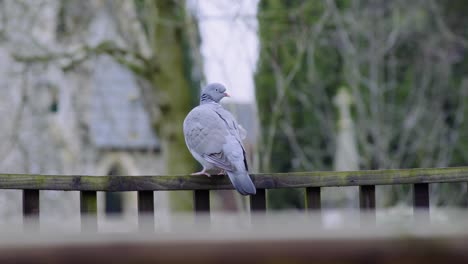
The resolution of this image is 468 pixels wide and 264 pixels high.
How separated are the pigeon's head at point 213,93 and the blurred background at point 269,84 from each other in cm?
399

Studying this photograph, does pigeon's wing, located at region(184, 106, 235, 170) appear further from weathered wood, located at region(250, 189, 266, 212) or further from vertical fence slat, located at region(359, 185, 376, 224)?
vertical fence slat, located at region(359, 185, 376, 224)

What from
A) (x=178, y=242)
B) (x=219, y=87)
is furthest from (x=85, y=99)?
(x=178, y=242)

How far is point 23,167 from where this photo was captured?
9.56 metres

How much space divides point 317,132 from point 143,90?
713 cm

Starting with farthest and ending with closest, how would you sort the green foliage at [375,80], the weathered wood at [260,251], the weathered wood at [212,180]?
the green foliage at [375,80] → the weathered wood at [212,180] → the weathered wood at [260,251]

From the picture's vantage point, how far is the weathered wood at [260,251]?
2.77 feet

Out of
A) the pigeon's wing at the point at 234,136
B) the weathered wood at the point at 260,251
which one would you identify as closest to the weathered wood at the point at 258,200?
the pigeon's wing at the point at 234,136

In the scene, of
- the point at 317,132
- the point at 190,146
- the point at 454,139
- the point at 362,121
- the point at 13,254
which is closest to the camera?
the point at 13,254

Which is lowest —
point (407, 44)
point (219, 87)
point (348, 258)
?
point (348, 258)

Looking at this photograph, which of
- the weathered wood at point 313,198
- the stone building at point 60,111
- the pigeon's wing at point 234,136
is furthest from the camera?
the stone building at point 60,111

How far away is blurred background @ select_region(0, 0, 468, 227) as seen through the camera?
9.09m

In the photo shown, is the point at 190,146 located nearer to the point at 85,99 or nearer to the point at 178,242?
the point at 178,242

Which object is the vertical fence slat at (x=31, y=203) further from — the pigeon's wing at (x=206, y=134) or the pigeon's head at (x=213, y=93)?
the pigeon's head at (x=213, y=93)

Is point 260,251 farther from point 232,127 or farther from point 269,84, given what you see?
point 269,84
